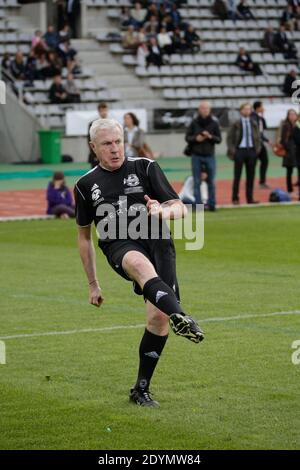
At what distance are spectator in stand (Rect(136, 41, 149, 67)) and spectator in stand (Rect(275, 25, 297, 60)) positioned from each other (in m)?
6.36

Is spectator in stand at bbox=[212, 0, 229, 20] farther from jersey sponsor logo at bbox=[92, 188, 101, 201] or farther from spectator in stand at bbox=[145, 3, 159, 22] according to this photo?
jersey sponsor logo at bbox=[92, 188, 101, 201]

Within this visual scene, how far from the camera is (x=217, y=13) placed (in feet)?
162

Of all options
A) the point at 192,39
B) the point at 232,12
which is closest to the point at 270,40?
the point at 232,12

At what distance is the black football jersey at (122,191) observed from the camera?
8.66 metres

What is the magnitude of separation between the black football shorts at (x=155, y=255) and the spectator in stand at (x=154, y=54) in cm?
3751

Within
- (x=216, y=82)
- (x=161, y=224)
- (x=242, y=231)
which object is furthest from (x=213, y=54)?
(x=161, y=224)

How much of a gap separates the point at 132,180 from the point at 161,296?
40.4 inches

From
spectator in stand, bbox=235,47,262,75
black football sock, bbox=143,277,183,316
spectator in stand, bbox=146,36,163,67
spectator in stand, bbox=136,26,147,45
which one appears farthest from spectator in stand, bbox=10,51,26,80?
black football sock, bbox=143,277,183,316

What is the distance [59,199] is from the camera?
23.7 m

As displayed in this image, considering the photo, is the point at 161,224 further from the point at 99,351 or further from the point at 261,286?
the point at 261,286

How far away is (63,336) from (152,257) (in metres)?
3.13

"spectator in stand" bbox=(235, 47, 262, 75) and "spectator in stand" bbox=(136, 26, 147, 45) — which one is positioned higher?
"spectator in stand" bbox=(136, 26, 147, 45)

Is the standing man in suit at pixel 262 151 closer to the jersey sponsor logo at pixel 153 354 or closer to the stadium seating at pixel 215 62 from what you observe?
the stadium seating at pixel 215 62

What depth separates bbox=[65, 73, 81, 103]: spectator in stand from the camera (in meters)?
41.2
